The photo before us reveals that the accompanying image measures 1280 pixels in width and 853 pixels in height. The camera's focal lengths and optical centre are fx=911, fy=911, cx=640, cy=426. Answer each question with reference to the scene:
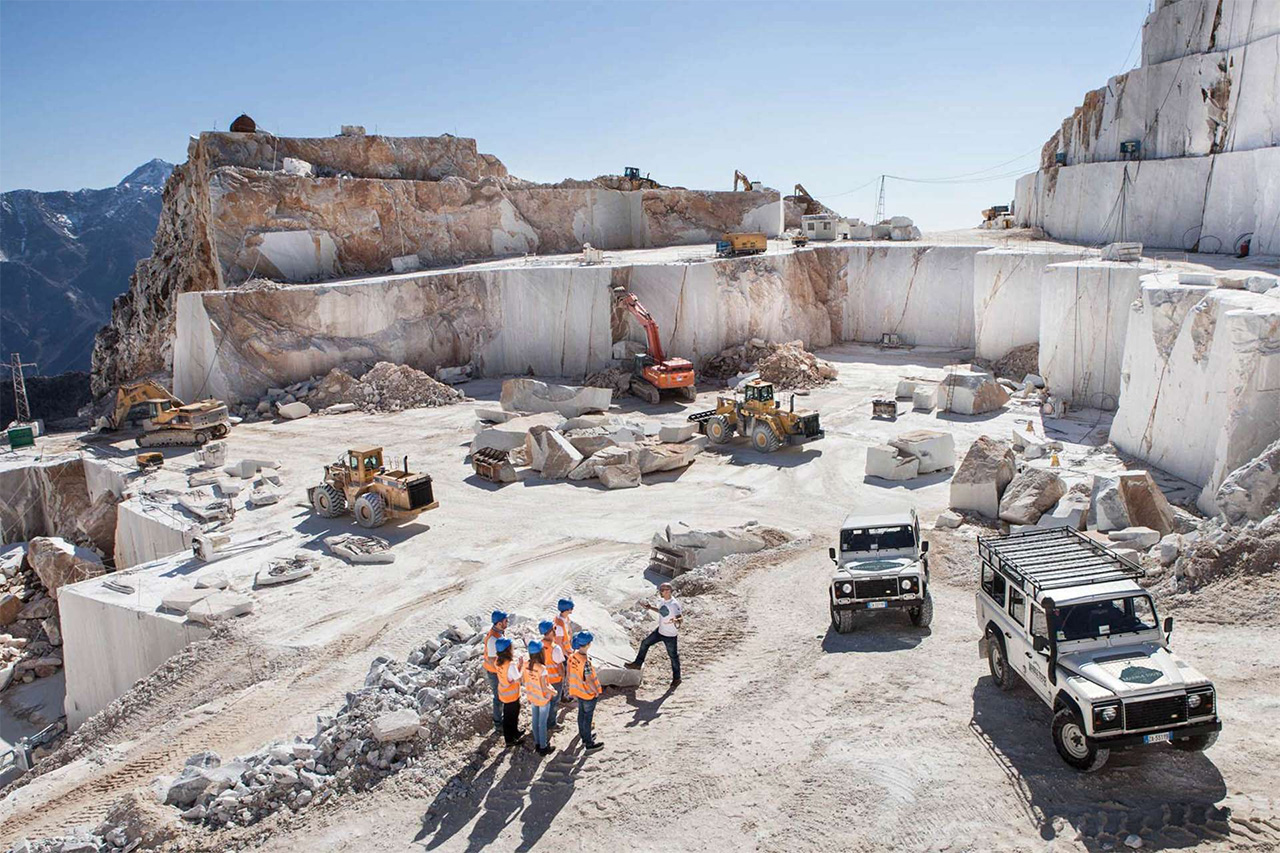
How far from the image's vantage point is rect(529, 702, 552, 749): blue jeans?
8.53m

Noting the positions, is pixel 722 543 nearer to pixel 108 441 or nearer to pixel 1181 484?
pixel 1181 484

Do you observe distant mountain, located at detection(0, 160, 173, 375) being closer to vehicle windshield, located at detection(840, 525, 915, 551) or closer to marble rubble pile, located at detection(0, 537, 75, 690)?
marble rubble pile, located at detection(0, 537, 75, 690)

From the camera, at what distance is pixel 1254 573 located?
10383 mm

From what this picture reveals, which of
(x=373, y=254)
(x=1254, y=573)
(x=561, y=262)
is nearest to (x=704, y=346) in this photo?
(x=561, y=262)

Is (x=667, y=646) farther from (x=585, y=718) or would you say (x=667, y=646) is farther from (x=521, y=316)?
(x=521, y=316)

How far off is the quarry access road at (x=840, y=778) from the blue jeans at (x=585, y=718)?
15cm

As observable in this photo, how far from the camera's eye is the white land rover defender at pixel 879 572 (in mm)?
10703

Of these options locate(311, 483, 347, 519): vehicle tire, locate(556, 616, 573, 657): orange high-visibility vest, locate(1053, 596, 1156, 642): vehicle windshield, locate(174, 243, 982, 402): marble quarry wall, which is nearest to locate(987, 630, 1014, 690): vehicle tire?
locate(1053, 596, 1156, 642): vehicle windshield

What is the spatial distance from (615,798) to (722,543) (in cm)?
689

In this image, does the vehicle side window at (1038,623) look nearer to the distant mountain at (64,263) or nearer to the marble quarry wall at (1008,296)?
the marble quarry wall at (1008,296)

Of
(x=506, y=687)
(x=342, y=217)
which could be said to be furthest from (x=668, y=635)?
(x=342, y=217)

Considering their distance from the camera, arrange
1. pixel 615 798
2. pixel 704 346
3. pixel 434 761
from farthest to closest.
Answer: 1. pixel 704 346
2. pixel 434 761
3. pixel 615 798

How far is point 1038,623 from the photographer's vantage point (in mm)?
8141

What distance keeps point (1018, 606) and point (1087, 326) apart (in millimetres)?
17939
